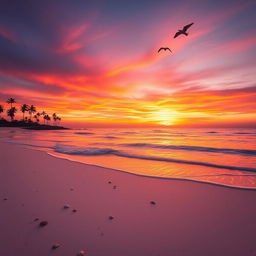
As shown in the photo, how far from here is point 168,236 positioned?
2.39m

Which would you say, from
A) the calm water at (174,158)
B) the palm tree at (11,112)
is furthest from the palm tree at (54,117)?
the calm water at (174,158)

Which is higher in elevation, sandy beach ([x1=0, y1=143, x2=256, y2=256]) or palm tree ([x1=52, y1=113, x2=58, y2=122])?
palm tree ([x1=52, y1=113, x2=58, y2=122])

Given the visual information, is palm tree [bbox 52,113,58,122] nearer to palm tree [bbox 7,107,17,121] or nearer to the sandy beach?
palm tree [bbox 7,107,17,121]

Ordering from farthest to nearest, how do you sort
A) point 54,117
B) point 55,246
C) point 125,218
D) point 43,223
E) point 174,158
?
1. point 54,117
2. point 174,158
3. point 125,218
4. point 43,223
5. point 55,246

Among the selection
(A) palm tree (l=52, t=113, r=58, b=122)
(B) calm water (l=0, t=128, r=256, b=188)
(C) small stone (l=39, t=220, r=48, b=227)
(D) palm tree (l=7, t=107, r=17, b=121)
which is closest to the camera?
(C) small stone (l=39, t=220, r=48, b=227)

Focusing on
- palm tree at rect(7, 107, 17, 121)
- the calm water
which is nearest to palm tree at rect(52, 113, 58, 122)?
palm tree at rect(7, 107, 17, 121)

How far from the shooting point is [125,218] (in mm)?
2826

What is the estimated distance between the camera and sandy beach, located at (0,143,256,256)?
2.16 meters

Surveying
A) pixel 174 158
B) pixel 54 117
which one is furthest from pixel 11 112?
pixel 174 158

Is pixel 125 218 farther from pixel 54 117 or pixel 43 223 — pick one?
pixel 54 117

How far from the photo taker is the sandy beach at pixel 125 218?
216 cm

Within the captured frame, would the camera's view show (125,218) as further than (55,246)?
Yes

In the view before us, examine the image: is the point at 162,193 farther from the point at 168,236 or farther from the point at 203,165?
the point at 203,165

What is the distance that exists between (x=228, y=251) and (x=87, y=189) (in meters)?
3.32
